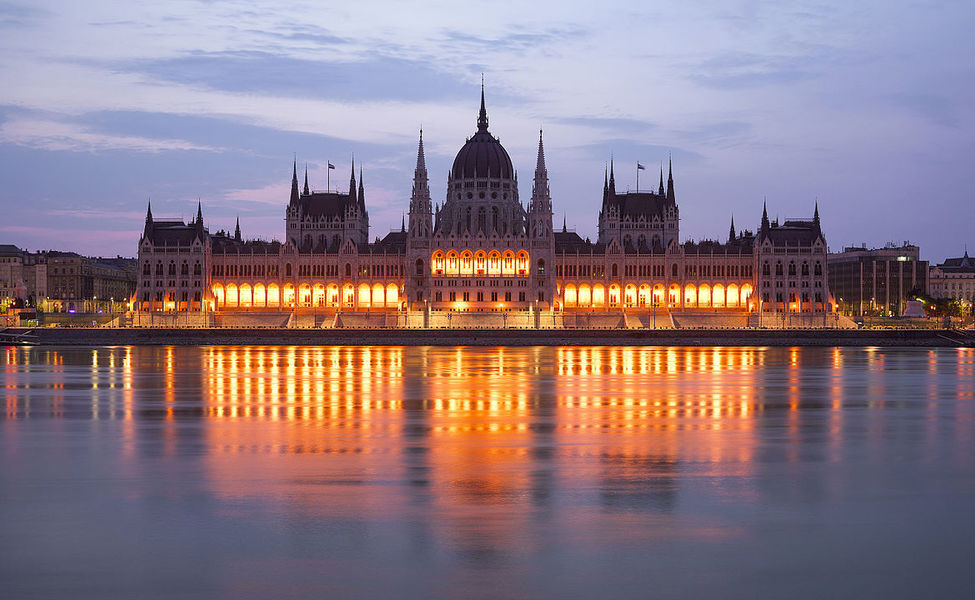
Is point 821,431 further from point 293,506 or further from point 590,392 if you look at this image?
point 293,506

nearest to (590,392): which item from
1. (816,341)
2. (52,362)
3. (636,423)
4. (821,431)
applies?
(636,423)

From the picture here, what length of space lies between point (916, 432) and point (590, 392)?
48.0 feet

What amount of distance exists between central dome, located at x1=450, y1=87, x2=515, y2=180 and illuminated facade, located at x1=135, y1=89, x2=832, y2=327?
30cm

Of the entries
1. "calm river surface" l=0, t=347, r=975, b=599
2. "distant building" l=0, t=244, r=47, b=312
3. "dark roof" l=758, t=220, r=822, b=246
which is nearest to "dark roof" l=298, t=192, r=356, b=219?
"dark roof" l=758, t=220, r=822, b=246

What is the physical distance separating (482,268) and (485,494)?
112477 mm

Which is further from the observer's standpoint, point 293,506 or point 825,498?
point 825,498

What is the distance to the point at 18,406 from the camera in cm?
3644

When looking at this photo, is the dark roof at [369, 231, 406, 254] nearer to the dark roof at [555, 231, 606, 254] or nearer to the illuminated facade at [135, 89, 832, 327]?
the illuminated facade at [135, 89, 832, 327]

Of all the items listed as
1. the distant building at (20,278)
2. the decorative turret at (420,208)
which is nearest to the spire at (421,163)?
the decorative turret at (420,208)

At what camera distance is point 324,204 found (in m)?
148

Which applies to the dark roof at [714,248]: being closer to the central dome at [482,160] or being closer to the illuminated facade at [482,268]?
the illuminated facade at [482,268]

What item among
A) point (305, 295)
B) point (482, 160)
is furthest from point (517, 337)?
point (482, 160)

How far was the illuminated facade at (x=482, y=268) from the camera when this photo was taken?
5172 inches

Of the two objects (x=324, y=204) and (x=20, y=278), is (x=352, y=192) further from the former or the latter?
(x=20, y=278)
